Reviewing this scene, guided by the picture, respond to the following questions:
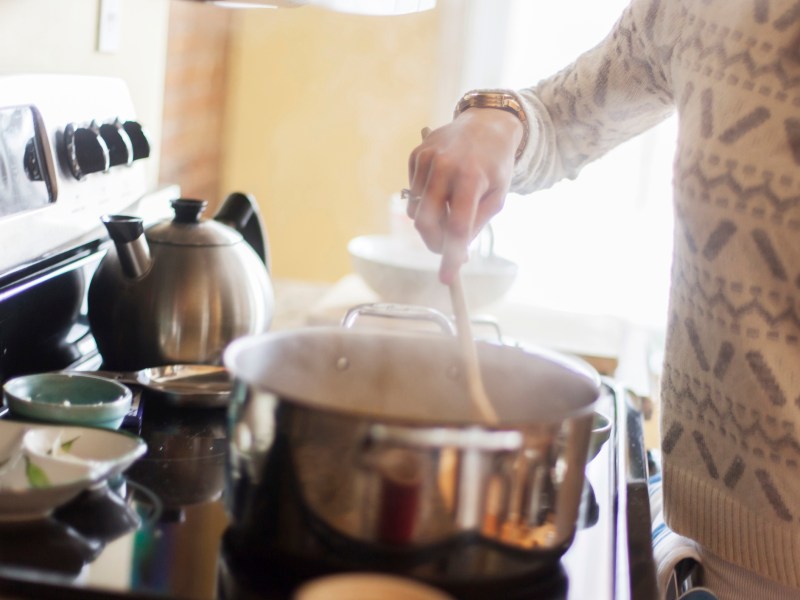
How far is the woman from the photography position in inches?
30.5

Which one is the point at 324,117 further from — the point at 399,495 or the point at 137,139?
the point at 399,495

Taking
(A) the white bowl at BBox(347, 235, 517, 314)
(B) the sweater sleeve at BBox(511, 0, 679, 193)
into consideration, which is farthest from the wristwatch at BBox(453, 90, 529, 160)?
(A) the white bowl at BBox(347, 235, 517, 314)

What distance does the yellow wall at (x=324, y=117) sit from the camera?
2584 mm

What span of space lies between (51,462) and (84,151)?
465 millimetres

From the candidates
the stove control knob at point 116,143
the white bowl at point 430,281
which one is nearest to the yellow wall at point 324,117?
the white bowl at point 430,281

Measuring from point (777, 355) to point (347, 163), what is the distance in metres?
1.99

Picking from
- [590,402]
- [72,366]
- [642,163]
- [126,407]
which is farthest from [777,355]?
[642,163]

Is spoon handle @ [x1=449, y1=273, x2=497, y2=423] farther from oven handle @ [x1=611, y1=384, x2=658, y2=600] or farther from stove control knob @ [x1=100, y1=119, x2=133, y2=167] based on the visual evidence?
stove control knob @ [x1=100, y1=119, x2=133, y2=167]

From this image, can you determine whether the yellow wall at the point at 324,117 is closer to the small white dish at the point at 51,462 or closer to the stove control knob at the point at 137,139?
the stove control knob at the point at 137,139

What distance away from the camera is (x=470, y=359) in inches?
26.5

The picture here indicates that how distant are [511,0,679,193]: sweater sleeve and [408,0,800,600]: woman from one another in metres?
0.05

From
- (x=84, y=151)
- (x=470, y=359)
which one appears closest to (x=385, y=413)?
(x=470, y=359)

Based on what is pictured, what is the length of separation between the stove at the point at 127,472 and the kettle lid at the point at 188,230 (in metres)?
0.10

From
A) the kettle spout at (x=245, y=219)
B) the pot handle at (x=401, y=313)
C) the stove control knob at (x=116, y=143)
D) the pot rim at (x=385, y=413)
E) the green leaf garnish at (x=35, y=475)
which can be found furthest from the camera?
the kettle spout at (x=245, y=219)
